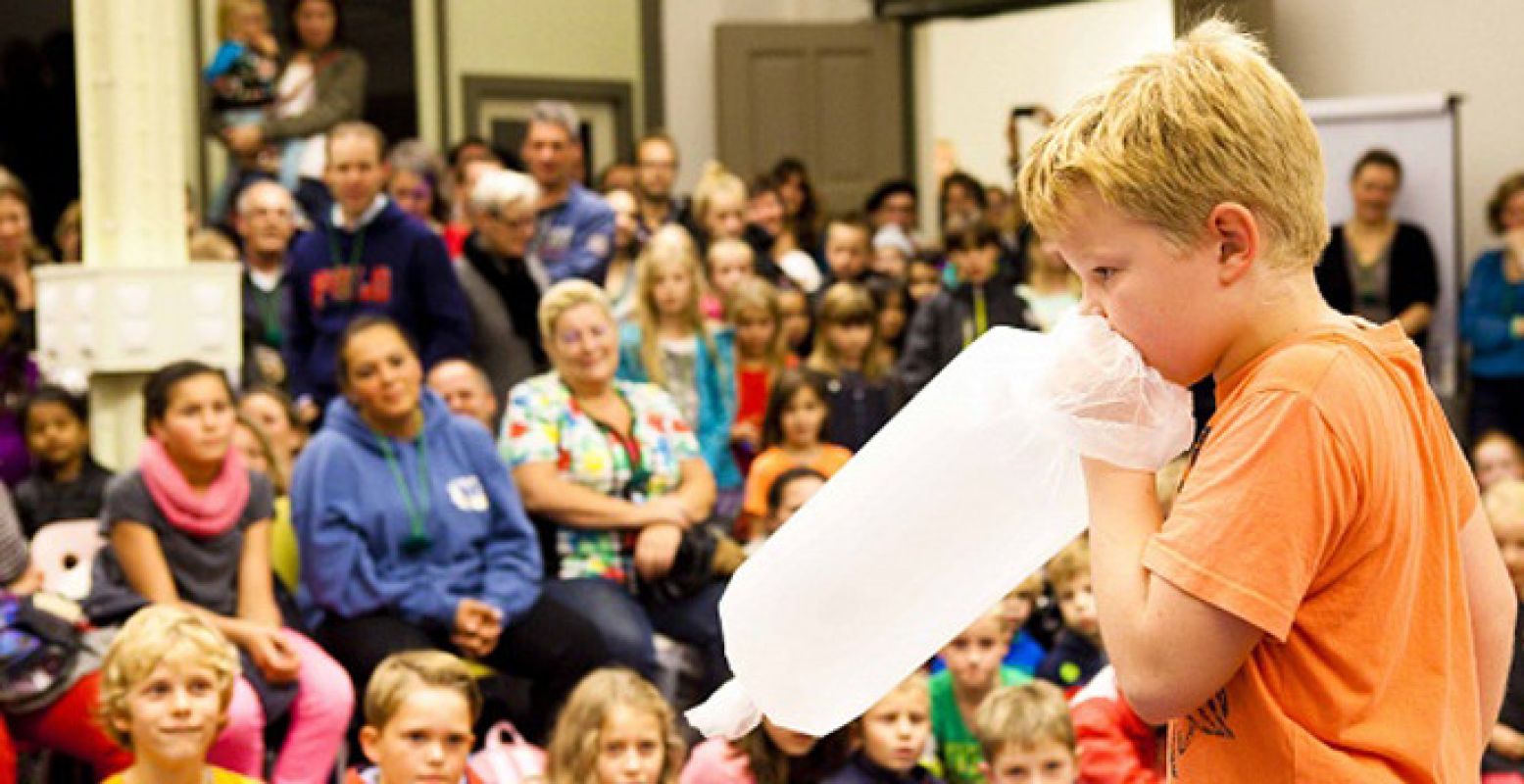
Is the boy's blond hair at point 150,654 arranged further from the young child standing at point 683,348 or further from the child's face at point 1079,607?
the young child standing at point 683,348

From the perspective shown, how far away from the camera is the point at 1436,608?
68.0 inches

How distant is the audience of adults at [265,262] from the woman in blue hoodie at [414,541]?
1.65 meters

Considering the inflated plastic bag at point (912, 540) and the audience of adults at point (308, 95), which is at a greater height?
the audience of adults at point (308, 95)

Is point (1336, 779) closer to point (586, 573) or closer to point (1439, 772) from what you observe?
point (1439, 772)

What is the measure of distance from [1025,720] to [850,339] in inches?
123

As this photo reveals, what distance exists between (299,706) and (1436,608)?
3351 millimetres

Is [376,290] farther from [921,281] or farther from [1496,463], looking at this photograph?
[1496,463]

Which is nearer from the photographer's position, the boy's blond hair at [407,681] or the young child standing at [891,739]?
the boy's blond hair at [407,681]

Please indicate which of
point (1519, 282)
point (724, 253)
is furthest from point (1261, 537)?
point (1519, 282)

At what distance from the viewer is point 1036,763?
4.50m

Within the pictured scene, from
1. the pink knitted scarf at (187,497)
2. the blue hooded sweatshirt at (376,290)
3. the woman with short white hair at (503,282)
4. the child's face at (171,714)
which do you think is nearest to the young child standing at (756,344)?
the woman with short white hair at (503,282)

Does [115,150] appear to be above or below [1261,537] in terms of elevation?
above

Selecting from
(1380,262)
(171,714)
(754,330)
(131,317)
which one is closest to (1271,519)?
(171,714)

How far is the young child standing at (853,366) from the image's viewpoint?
7.25 m
